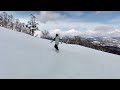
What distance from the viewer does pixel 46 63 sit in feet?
32.3

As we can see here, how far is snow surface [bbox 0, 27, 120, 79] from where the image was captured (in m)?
8.28

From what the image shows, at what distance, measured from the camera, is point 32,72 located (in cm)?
838

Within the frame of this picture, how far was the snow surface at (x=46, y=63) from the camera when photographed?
8.28 metres

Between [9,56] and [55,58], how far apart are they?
194 cm
